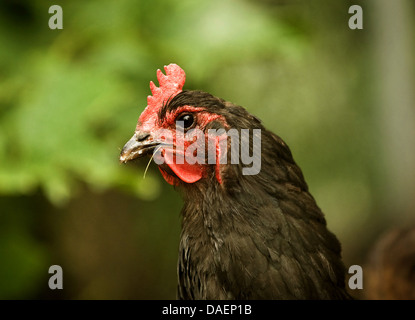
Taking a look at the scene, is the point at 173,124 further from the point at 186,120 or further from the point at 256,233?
the point at 256,233

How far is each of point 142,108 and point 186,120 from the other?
134 cm

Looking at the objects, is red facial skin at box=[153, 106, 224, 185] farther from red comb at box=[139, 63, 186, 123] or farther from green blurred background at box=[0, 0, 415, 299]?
green blurred background at box=[0, 0, 415, 299]

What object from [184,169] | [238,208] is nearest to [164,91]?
[184,169]

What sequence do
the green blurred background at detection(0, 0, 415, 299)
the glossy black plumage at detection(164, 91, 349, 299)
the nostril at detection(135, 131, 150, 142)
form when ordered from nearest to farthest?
the glossy black plumage at detection(164, 91, 349, 299), the nostril at detection(135, 131, 150, 142), the green blurred background at detection(0, 0, 415, 299)

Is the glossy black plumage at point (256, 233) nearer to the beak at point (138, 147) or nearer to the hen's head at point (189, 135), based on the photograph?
the hen's head at point (189, 135)

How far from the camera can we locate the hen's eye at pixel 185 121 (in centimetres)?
A: 147

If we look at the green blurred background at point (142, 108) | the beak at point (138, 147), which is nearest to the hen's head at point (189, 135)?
the beak at point (138, 147)

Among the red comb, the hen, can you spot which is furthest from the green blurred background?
the hen

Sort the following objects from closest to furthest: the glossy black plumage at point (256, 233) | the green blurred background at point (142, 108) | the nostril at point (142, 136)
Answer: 1. the glossy black plumage at point (256, 233)
2. the nostril at point (142, 136)
3. the green blurred background at point (142, 108)

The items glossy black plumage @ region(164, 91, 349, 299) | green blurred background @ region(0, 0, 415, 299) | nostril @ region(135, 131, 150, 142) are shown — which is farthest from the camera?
green blurred background @ region(0, 0, 415, 299)

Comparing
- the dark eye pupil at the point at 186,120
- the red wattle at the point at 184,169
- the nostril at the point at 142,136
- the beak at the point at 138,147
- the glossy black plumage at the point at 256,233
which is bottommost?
the glossy black plumage at the point at 256,233

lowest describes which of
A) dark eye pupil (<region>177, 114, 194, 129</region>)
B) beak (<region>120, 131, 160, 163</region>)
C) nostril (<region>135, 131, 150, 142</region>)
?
beak (<region>120, 131, 160, 163</region>)

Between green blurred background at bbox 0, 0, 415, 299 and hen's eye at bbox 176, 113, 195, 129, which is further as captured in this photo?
green blurred background at bbox 0, 0, 415, 299

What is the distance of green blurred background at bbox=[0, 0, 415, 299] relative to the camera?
2.55 m
